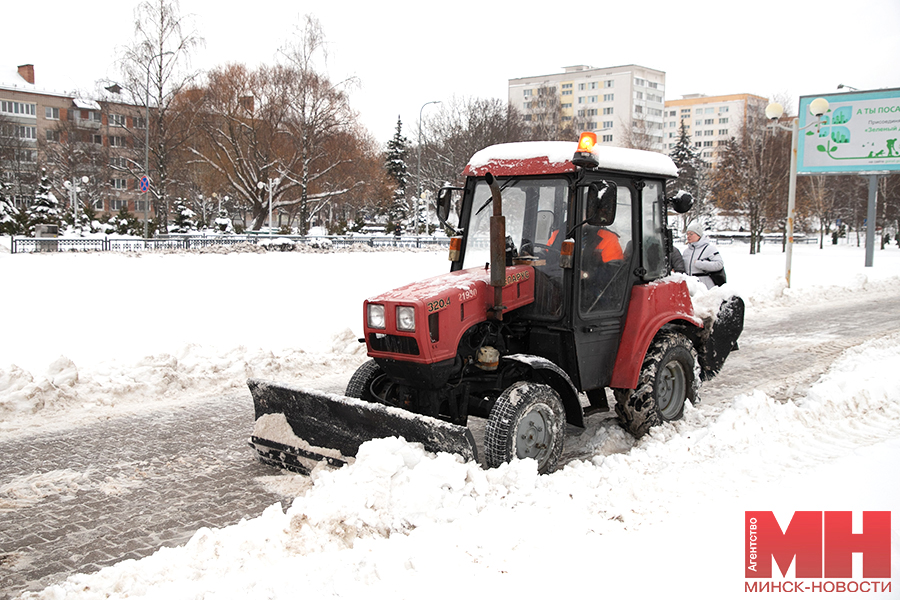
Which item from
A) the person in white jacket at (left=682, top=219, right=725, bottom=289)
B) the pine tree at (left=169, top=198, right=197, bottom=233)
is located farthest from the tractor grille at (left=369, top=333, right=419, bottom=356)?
the pine tree at (left=169, top=198, right=197, bottom=233)

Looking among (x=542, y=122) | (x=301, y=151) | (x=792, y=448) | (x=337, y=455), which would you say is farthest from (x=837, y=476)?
(x=542, y=122)

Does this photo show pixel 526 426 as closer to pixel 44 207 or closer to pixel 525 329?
pixel 525 329

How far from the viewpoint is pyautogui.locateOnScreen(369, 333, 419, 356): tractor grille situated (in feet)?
14.3

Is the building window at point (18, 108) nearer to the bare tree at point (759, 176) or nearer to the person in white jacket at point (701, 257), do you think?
the bare tree at point (759, 176)

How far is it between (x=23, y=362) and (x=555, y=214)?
250 inches

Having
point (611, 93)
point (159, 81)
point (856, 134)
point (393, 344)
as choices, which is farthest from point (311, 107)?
point (611, 93)

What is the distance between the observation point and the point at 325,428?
15.2 ft

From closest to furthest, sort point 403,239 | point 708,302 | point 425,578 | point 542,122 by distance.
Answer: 1. point 425,578
2. point 708,302
3. point 403,239
4. point 542,122

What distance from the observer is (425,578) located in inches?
127

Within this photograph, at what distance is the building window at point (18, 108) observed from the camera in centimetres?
7369

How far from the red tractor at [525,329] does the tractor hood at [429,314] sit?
0.01 m

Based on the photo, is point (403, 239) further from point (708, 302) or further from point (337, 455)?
point (337, 455)

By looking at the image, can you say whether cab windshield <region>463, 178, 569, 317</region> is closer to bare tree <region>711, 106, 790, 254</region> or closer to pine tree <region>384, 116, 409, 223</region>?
bare tree <region>711, 106, 790, 254</region>

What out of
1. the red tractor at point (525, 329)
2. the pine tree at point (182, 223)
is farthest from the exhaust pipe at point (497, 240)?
the pine tree at point (182, 223)
